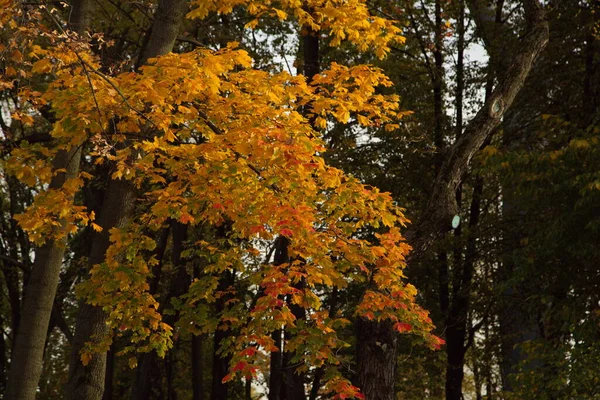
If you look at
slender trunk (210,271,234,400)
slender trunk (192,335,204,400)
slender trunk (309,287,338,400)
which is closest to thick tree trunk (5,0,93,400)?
slender trunk (309,287,338,400)

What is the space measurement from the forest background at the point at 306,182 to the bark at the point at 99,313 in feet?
0.09

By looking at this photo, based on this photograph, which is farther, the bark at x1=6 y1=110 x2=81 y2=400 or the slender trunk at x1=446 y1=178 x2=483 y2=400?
the slender trunk at x1=446 y1=178 x2=483 y2=400

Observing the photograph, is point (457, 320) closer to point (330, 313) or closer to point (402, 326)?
point (330, 313)

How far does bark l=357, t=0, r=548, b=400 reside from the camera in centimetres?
1022

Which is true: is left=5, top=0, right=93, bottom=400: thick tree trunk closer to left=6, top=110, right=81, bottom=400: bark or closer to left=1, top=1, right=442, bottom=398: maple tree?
left=6, top=110, right=81, bottom=400: bark

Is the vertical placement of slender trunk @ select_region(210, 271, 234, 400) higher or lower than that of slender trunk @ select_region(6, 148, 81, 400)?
higher

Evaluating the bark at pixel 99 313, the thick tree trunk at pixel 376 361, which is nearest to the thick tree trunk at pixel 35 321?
the bark at pixel 99 313

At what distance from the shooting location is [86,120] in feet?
28.1

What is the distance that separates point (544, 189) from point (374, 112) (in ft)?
12.1

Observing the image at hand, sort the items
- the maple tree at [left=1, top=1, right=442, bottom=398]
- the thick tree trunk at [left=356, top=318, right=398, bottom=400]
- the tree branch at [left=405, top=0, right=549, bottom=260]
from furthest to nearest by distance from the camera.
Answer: the tree branch at [left=405, top=0, right=549, bottom=260]
the thick tree trunk at [left=356, top=318, right=398, bottom=400]
the maple tree at [left=1, top=1, right=442, bottom=398]

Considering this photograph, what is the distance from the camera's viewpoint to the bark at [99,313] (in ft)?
35.6

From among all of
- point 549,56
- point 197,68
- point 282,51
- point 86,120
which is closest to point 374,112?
Result: point 197,68

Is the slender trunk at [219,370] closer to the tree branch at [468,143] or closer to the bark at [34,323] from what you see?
the bark at [34,323]

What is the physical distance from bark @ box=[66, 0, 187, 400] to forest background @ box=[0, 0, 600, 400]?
29 millimetres
